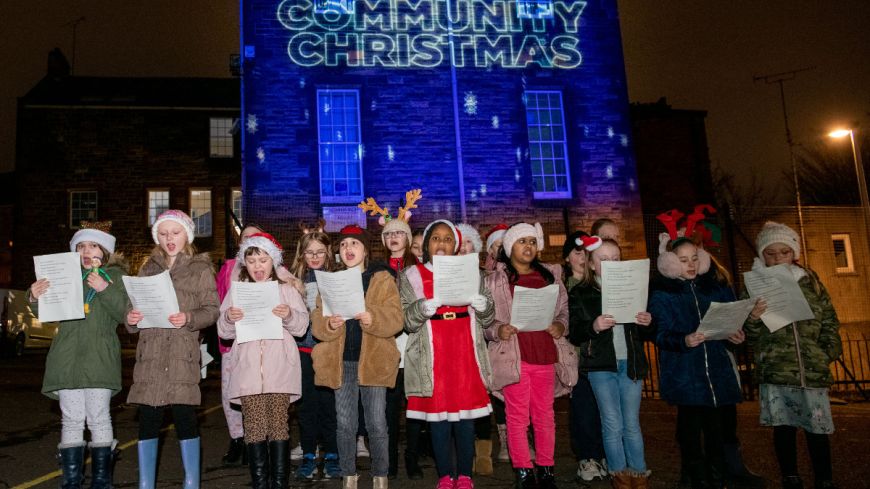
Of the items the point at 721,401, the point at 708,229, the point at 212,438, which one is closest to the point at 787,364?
the point at 721,401

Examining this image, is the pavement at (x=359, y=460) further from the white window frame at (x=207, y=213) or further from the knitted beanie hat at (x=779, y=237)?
the white window frame at (x=207, y=213)

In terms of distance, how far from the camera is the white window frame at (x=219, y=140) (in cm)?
2625

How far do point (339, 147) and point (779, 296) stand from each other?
10.6m

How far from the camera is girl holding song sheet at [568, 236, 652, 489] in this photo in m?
4.48

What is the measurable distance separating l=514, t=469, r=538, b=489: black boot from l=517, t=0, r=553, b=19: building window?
1237 cm

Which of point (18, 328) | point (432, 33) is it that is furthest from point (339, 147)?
point (18, 328)

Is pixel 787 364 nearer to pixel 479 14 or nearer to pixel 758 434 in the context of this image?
pixel 758 434

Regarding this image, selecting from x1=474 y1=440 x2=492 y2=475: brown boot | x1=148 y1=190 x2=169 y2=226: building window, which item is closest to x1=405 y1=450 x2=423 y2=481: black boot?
x1=474 y1=440 x2=492 y2=475: brown boot

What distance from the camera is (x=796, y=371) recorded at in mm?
4570

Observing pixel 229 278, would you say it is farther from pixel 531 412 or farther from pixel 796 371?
pixel 796 371

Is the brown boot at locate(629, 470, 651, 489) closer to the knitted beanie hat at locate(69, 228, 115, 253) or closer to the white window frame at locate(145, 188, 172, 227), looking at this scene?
the knitted beanie hat at locate(69, 228, 115, 253)

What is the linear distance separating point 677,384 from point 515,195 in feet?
32.5

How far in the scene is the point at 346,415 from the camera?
4.72 metres

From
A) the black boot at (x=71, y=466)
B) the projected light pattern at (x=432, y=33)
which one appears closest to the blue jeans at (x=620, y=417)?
the black boot at (x=71, y=466)
